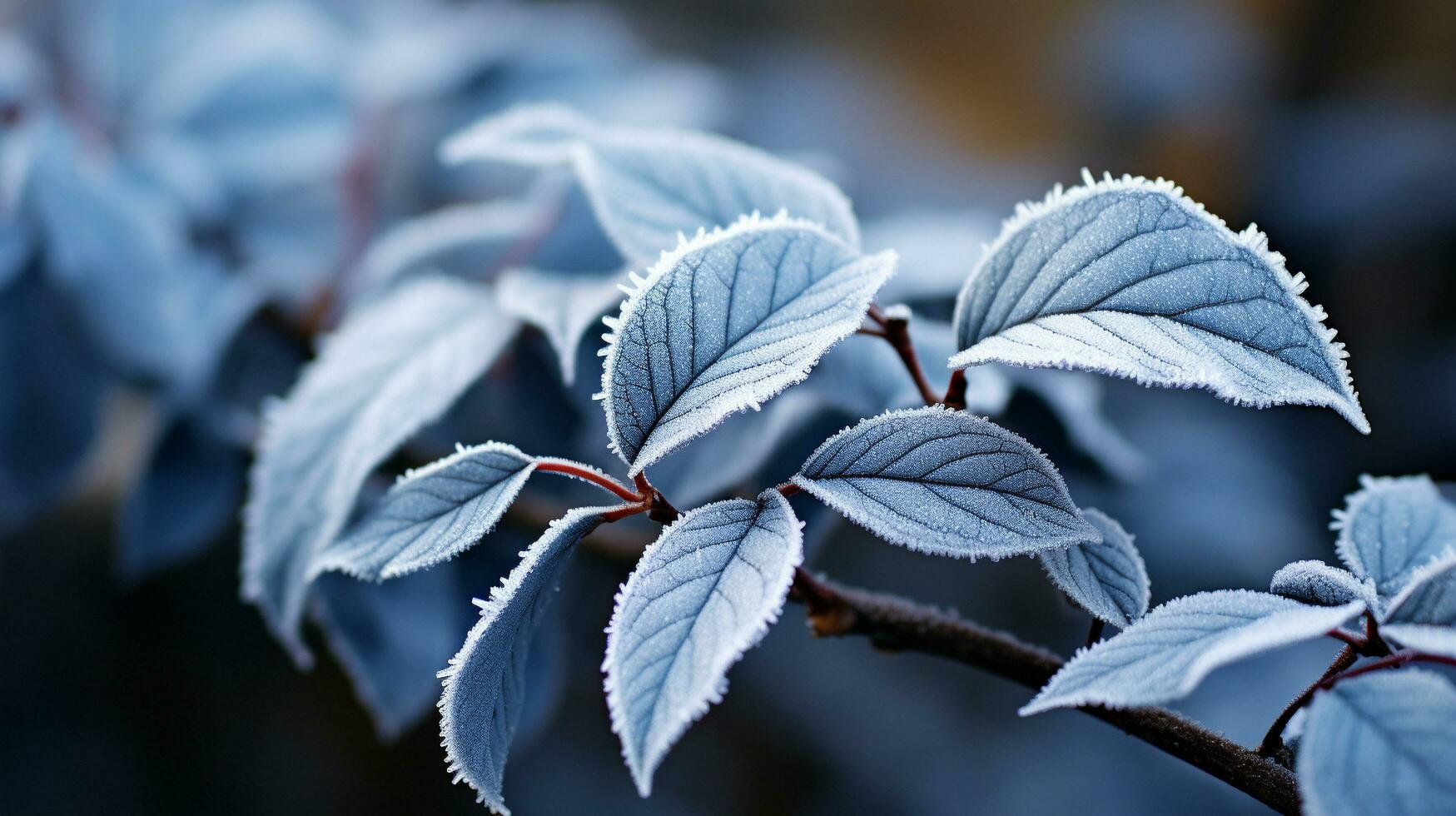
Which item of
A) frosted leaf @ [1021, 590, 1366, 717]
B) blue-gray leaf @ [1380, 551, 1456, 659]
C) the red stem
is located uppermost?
blue-gray leaf @ [1380, 551, 1456, 659]

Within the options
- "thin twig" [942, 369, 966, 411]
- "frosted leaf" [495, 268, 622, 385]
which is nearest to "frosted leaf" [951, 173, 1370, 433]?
"thin twig" [942, 369, 966, 411]

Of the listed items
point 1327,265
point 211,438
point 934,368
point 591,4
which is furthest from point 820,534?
point 591,4

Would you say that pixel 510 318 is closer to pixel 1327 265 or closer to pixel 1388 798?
pixel 1388 798

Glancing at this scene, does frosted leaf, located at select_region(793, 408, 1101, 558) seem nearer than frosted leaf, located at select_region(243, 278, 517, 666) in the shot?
Yes

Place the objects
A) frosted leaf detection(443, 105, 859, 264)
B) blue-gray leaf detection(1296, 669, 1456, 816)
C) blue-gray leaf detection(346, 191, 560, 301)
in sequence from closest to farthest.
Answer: blue-gray leaf detection(1296, 669, 1456, 816)
frosted leaf detection(443, 105, 859, 264)
blue-gray leaf detection(346, 191, 560, 301)

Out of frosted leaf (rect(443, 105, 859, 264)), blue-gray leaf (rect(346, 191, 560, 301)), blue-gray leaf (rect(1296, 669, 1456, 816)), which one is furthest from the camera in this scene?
→ blue-gray leaf (rect(346, 191, 560, 301))

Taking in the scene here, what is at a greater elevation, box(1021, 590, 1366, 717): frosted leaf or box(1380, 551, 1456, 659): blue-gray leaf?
box(1380, 551, 1456, 659): blue-gray leaf

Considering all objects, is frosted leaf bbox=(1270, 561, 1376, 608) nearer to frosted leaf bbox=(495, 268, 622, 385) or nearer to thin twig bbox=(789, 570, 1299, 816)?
thin twig bbox=(789, 570, 1299, 816)
